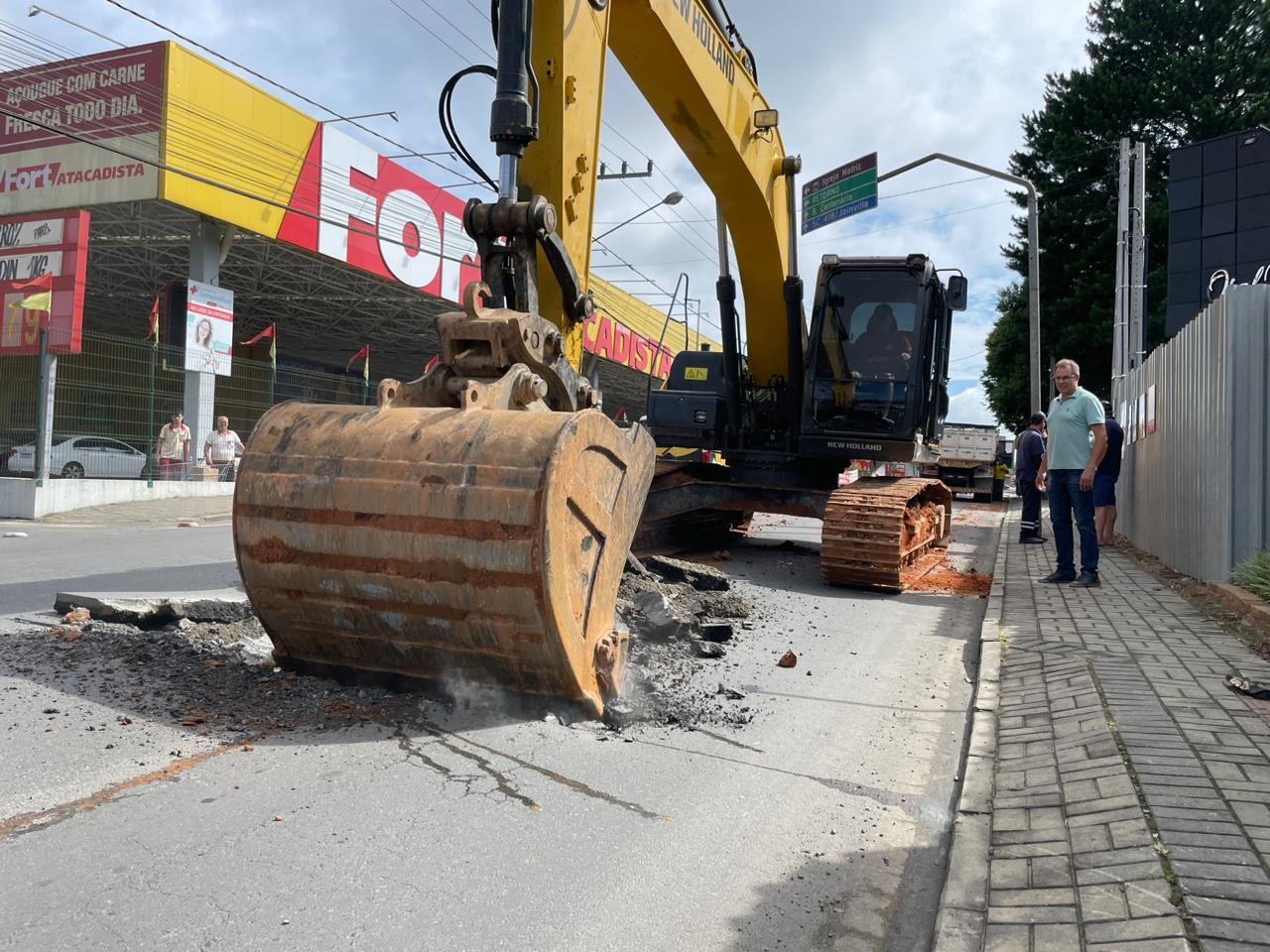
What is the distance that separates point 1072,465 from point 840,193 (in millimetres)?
10570

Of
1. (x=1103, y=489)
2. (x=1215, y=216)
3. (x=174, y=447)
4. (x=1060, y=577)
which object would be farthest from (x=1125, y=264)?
(x=174, y=447)

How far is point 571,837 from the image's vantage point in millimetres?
2920

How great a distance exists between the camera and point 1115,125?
1173 inches

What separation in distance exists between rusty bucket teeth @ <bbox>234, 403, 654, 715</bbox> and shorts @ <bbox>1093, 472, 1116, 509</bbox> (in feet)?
30.1

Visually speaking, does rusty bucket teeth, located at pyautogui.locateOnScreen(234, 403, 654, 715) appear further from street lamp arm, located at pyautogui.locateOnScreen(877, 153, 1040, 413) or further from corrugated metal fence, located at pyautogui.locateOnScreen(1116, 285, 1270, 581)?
street lamp arm, located at pyautogui.locateOnScreen(877, 153, 1040, 413)

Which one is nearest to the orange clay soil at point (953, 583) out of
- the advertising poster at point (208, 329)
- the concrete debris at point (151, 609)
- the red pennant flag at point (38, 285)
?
the concrete debris at point (151, 609)

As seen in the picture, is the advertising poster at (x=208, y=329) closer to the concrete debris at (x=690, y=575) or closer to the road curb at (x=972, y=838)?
the concrete debris at (x=690, y=575)

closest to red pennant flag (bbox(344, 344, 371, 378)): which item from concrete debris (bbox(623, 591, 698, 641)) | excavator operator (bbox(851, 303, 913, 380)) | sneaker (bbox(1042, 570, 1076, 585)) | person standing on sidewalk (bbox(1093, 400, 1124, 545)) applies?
excavator operator (bbox(851, 303, 913, 380))

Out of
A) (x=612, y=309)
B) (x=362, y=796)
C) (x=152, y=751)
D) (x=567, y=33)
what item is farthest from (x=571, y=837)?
(x=612, y=309)

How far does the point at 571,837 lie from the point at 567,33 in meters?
4.02

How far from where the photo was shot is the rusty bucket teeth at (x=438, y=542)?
3.46 metres

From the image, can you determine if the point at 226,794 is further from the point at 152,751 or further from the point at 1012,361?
the point at 1012,361

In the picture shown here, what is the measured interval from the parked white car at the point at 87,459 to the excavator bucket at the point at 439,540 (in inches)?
528

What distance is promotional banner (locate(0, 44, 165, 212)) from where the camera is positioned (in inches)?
689
